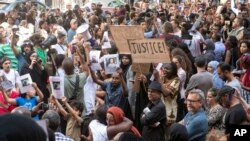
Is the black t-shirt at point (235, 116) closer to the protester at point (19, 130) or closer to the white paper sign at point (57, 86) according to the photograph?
the white paper sign at point (57, 86)

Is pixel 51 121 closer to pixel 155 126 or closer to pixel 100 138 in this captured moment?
pixel 100 138

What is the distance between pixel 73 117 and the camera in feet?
28.7

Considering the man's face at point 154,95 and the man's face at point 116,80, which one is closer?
the man's face at point 154,95

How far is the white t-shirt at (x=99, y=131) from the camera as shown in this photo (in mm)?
7121

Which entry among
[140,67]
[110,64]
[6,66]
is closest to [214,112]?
[140,67]

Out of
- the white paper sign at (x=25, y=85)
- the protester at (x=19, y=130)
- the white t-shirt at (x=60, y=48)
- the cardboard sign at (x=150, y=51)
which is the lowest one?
the white t-shirt at (x=60, y=48)

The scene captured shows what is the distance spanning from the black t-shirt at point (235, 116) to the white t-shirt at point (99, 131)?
125cm

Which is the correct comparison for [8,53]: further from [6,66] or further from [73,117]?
[73,117]

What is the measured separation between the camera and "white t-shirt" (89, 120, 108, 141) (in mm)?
7121

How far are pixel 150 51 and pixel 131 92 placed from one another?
1191mm

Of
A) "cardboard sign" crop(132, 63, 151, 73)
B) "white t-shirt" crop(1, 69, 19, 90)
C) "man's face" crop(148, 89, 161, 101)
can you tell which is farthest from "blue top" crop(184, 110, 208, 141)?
"white t-shirt" crop(1, 69, 19, 90)

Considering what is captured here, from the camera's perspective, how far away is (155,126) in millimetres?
7820

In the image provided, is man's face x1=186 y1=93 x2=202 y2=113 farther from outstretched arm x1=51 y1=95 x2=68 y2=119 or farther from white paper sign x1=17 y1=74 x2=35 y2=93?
white paper sign x1=17 y1=74 x2=35 y2=93

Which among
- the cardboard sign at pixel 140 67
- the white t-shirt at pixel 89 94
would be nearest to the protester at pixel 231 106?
the cardboard sign at pixel 140 67
